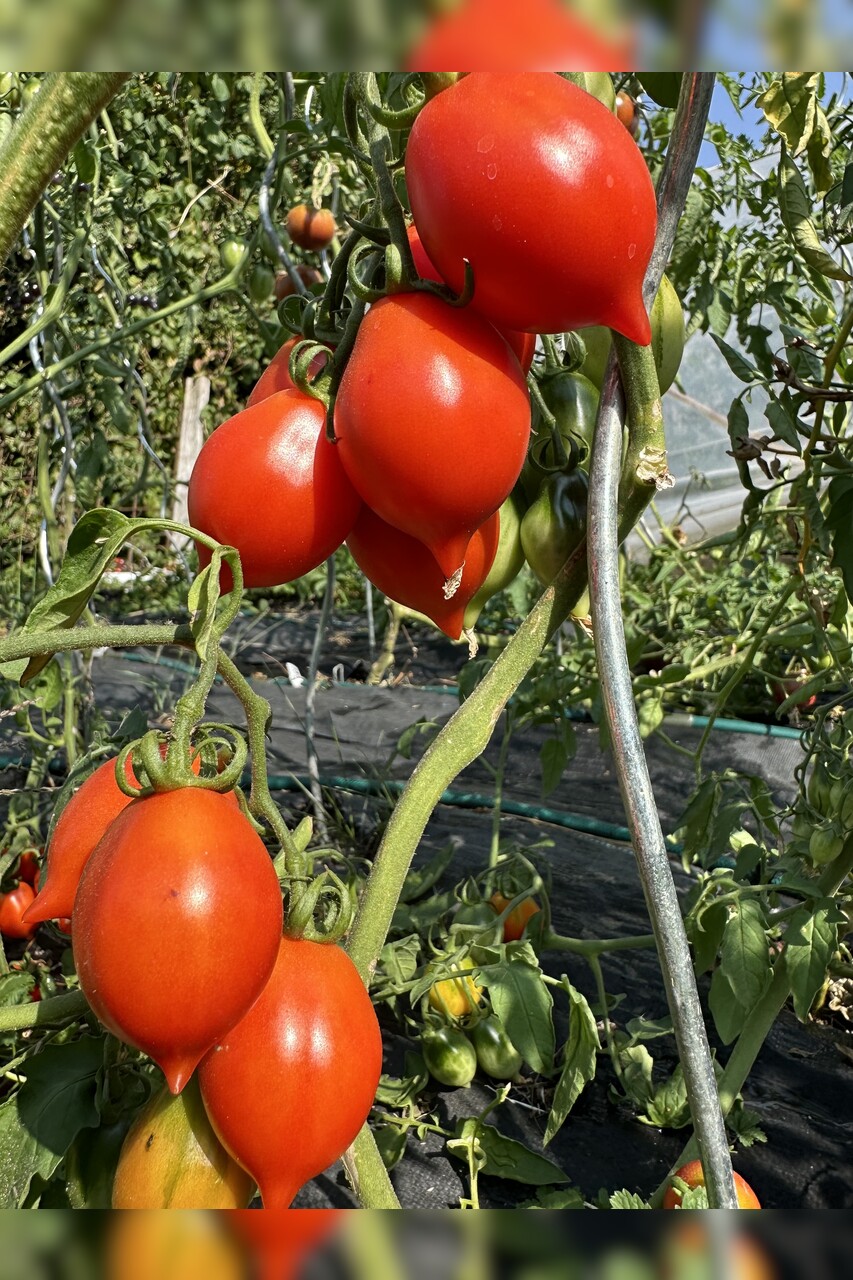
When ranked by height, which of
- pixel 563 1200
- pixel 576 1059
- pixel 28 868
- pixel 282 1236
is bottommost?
pixel 28 868

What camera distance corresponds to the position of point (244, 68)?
148 millimetres

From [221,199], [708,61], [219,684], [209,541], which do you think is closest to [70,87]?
[209,541]

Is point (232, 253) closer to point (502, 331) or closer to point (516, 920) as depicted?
point (516, 920)

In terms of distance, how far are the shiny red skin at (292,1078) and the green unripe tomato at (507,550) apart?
17 centimetres

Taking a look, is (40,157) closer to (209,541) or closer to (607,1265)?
(209,541)

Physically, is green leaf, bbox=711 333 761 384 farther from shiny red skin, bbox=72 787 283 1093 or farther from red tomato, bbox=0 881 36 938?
red tomato, bbox=0 881 36 938

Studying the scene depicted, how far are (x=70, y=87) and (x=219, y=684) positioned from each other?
3304 mm

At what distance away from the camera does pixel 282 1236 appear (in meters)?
0.15

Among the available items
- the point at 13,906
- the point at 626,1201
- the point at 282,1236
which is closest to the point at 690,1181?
the point at 626,1201

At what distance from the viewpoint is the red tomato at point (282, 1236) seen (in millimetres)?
143

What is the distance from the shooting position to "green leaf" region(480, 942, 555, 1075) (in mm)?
723

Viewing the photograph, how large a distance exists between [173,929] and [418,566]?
169 mm

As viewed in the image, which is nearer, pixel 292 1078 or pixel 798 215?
pixel 292 1078

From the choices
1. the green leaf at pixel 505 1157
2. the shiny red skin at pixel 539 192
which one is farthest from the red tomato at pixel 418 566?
the green leaf at pixel 505 1157
